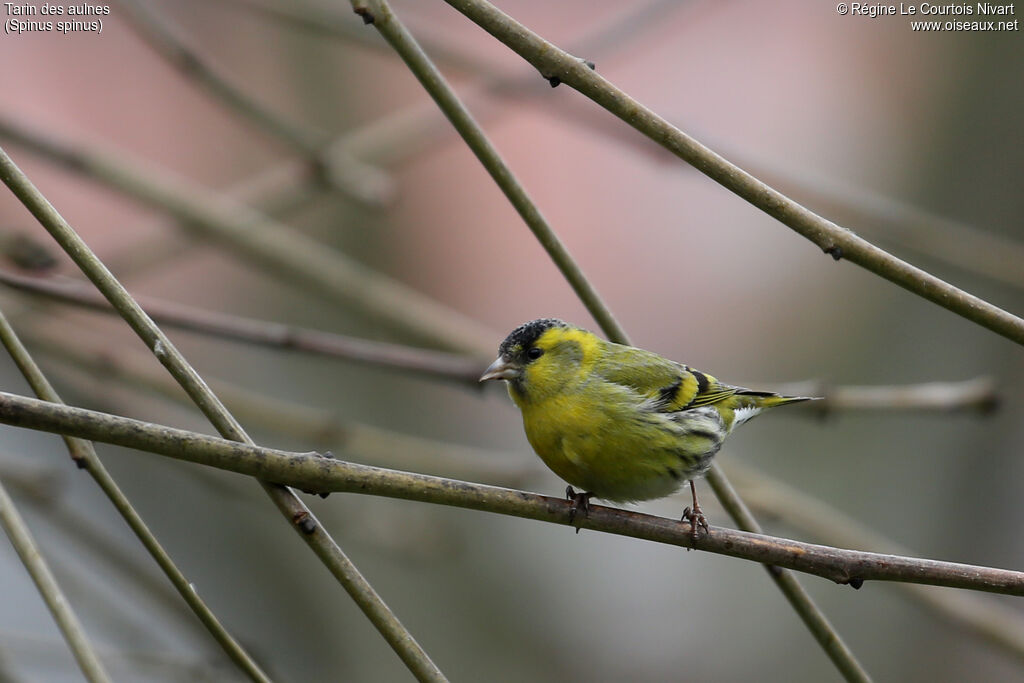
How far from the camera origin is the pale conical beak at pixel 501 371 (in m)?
2.58

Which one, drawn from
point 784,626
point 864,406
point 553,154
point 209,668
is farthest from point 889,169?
point 209,668

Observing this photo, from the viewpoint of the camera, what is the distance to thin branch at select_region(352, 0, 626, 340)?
1616 mm

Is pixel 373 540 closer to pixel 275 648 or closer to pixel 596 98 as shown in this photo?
pixel 275 648

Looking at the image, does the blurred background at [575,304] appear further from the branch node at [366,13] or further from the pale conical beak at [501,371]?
the branch node at [366,13]

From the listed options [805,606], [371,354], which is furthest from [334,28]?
[805,606]

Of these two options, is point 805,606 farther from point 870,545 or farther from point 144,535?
point 870,545

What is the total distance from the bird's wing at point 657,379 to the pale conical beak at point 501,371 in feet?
0.73

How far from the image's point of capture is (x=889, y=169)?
6254mm

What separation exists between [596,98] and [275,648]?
4.20 metres

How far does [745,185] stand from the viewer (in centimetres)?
163

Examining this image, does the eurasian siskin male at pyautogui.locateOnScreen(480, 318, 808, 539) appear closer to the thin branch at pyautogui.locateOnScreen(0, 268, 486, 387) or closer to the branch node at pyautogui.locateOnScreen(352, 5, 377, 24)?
the thin branch at pyautogui.locateOnScreen(0, 268, 486, 387)

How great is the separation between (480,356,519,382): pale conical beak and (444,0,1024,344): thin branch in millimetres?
1061

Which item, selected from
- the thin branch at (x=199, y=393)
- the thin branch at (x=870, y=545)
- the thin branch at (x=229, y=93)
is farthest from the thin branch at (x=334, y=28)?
the thin branch at (x=199, y=393)

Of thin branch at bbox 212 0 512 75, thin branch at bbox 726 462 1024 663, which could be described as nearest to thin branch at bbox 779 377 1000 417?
thin branch at bbox 726 462 1024 663
